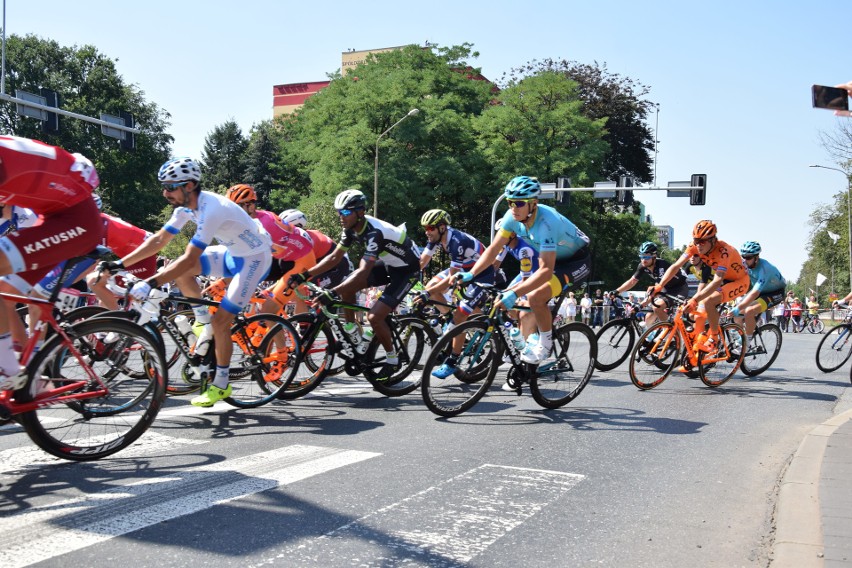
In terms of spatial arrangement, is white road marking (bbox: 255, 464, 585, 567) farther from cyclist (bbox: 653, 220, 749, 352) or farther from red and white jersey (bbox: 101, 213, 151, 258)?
cyclist (bbox: 653, 220, 749, 352)

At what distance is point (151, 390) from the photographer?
17.8 ft

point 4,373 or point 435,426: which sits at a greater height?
point 4,373

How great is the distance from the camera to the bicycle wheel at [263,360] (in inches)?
287

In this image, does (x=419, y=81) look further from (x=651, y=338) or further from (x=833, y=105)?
(x=833, y=105)

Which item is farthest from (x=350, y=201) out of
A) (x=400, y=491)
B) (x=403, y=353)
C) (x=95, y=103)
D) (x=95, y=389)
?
(x=95, y=103)

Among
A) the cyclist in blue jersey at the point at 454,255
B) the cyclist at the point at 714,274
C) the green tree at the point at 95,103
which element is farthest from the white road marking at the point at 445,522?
the green tree at the point at 95,103

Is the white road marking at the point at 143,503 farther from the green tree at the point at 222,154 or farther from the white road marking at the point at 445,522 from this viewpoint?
the green tree at the point at 222,154

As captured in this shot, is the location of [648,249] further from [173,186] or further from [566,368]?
[173,186]

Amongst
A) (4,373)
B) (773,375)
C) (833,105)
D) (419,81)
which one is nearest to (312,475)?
(4,373)

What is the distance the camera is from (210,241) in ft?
21.1

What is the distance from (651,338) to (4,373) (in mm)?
7547

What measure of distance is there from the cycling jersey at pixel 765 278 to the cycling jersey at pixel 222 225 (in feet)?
27.6

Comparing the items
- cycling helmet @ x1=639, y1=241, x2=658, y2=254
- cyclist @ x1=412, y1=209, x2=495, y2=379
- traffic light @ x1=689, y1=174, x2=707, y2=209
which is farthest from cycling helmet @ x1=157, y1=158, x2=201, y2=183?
traffic light @ x1=689, y1=174, x2=707, y2=209

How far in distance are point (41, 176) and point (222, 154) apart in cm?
7629
